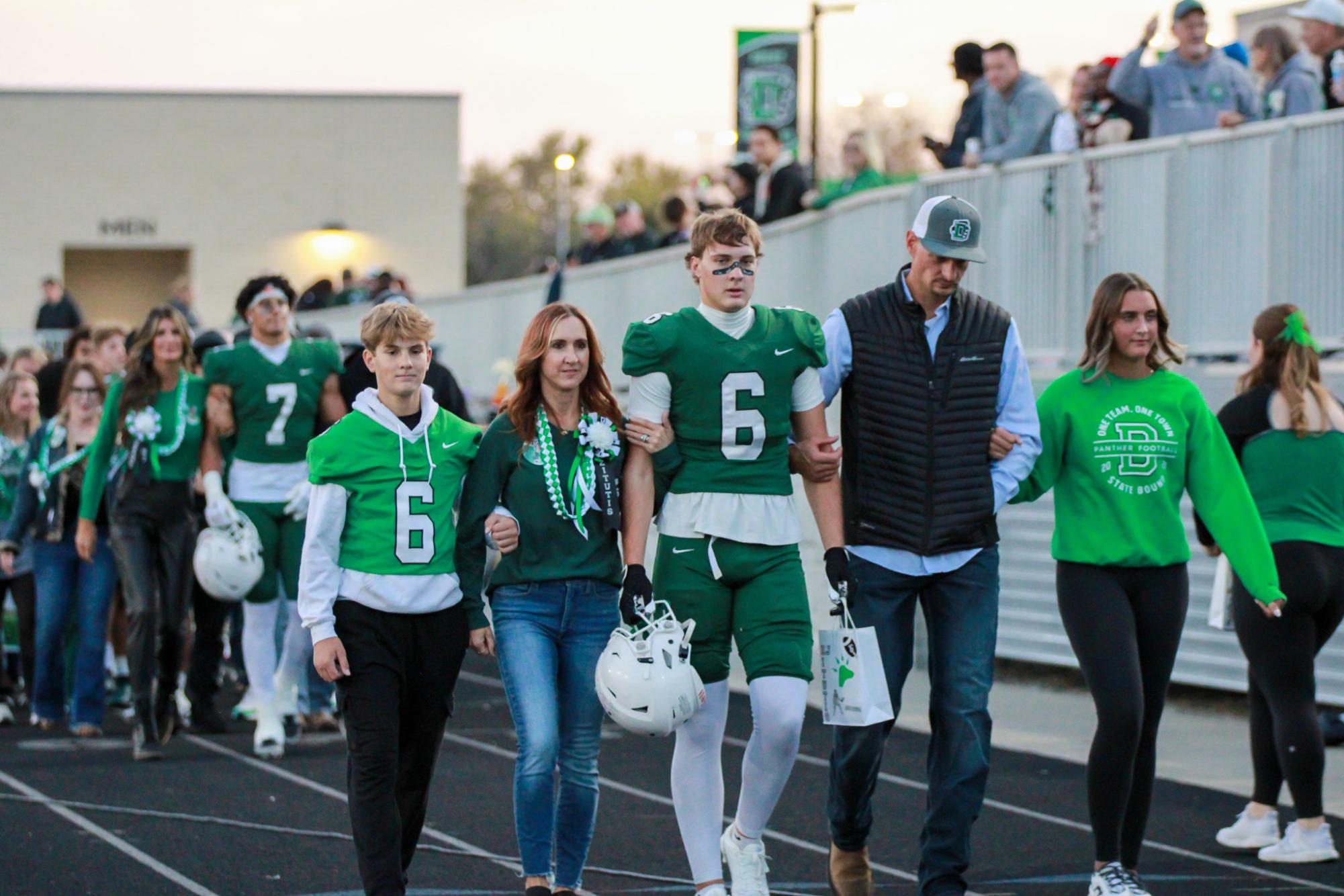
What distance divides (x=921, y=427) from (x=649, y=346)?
96 centimetres

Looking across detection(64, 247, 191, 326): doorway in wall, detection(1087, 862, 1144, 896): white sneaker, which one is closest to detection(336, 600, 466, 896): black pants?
detection(1087, 862, 1144, 896): white sneaker

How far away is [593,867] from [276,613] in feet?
12.0

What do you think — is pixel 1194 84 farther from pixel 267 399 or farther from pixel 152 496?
pixel 152 496

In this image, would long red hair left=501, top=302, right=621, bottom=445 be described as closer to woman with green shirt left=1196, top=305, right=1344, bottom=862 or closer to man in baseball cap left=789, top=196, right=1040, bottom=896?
man in baseball cap left=789, top=196, right=1040, bottom=896

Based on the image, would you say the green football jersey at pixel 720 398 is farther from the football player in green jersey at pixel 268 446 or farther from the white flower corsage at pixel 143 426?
the white flower corsage at pixel 143 426

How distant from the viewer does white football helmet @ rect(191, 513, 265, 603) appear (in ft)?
30.7

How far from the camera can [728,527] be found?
6.12 metres

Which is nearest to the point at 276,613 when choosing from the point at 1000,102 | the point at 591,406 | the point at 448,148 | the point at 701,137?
the point at 591,406

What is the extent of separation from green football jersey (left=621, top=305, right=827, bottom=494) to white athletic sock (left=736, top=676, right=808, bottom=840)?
0.61 meters

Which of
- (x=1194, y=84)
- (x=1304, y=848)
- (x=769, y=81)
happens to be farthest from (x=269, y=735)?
(x=769, y=81)

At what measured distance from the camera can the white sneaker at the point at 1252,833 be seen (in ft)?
25.4

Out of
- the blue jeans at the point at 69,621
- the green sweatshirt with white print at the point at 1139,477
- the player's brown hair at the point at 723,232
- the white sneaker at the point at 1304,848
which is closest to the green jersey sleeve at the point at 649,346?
the player's brown hair at the point at 723,232

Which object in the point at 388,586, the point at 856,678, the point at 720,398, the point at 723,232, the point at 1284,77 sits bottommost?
the point at 856,678

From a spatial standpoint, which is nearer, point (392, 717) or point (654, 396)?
point (392, 717)
